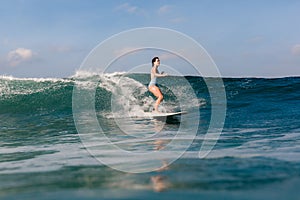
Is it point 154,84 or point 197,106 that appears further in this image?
point 197,106

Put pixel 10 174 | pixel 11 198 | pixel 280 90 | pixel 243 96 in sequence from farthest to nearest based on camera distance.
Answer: pixel 280 90, pixel 243 96, pixel 10 174, pixel 11 198

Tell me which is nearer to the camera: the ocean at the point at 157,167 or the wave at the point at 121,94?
the ocean at the point at 157,167

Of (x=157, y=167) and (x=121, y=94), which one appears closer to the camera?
(x=157, y=167)

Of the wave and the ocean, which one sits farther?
the wave

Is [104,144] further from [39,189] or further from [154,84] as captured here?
[154,84]

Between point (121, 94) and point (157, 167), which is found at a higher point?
point (121, 94)

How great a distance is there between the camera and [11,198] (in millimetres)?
2830

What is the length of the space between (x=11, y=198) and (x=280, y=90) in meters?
16.6

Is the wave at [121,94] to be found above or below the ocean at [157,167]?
above

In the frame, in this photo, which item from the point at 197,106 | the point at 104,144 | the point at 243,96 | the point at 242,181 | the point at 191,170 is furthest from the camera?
the point at 243,96

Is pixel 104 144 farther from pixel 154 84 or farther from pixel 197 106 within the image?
pixel 197 106

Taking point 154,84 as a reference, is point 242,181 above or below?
below

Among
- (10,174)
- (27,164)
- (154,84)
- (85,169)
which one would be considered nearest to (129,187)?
(85,169)

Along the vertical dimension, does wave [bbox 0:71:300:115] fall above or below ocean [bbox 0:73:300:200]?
above
